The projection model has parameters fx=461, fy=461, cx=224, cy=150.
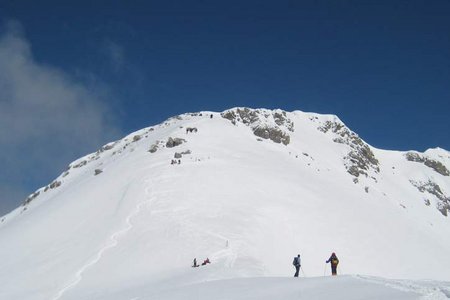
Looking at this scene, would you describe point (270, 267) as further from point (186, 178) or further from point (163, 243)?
point (186, 178)

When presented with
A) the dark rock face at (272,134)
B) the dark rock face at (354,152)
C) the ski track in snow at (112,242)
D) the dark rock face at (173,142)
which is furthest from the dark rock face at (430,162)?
the ski track in snow at (112,242)

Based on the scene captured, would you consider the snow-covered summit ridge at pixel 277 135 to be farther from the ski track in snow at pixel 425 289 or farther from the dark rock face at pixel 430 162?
the ski track in snow at pixel 425 289

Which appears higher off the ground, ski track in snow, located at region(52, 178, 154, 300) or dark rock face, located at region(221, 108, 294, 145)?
dark rock face, located at region(221, 108, 294, 145)

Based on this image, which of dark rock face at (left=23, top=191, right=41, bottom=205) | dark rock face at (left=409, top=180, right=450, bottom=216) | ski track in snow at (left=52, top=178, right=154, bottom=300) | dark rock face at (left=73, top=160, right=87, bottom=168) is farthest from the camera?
dark rock face at (left=409, top=180, right=450, bottom=216)

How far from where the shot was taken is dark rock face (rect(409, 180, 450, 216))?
7294cm

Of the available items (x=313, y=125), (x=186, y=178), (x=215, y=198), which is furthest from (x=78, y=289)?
(x=313, y=125)

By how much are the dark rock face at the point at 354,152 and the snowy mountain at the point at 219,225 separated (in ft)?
2.33

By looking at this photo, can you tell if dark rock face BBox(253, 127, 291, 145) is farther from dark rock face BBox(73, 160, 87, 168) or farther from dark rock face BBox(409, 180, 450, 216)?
dark rock face BBox(409, 180, 450, 216)

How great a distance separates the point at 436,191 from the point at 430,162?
13.7 meters

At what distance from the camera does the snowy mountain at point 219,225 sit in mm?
25781

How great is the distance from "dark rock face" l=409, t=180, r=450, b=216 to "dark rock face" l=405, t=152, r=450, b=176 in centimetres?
935

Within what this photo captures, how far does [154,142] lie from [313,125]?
35.5 m

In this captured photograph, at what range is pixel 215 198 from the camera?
1576 inches

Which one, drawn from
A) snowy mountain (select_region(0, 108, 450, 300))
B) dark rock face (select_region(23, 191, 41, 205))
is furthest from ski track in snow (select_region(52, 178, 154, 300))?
dark rock face (select_region(23, 191, 41, 205))
